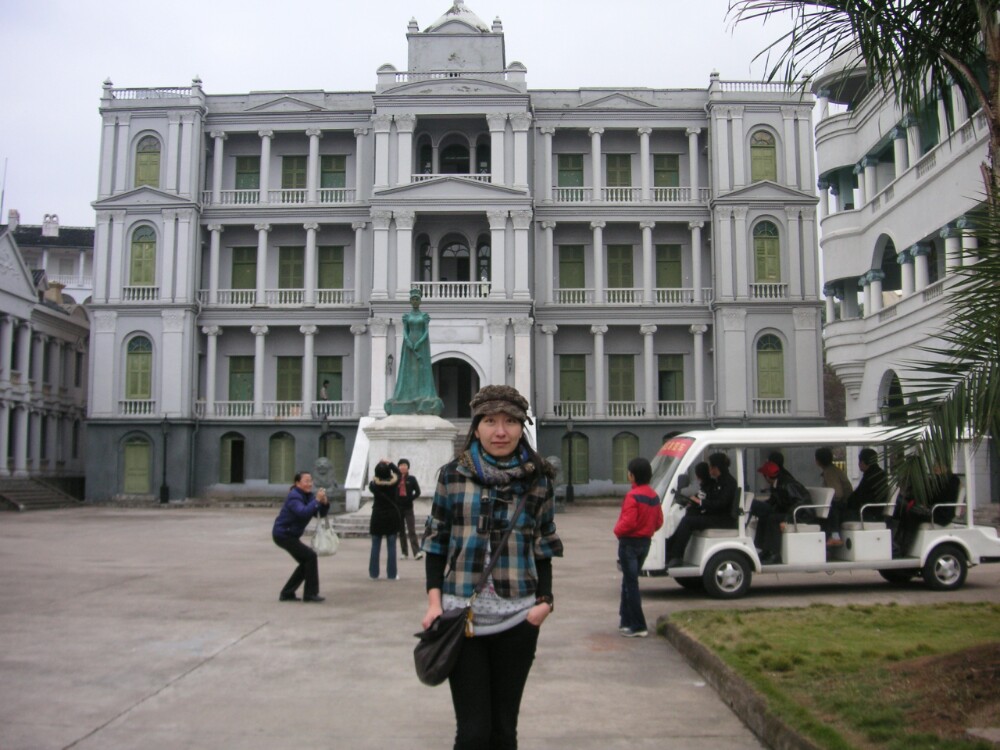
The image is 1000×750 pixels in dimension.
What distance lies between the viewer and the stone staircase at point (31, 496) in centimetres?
3544

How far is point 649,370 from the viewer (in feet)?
135

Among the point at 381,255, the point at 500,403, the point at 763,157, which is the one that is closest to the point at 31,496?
the point at 381,255

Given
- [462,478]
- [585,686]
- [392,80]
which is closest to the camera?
[462,478]

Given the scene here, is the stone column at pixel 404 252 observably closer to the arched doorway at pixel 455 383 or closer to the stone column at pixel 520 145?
the arched doorway at pixel 455 383

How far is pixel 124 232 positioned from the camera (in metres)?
40.8

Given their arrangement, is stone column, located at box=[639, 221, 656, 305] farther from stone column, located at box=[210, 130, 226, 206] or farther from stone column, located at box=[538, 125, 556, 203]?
stone column, located at box=[210, 130, 226, 206]

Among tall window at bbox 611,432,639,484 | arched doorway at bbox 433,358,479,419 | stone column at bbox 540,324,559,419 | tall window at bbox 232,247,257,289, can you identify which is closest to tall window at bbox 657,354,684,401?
tall window at bbox 611,432,639,484

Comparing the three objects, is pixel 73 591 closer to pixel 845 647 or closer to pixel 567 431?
pixel 845 647

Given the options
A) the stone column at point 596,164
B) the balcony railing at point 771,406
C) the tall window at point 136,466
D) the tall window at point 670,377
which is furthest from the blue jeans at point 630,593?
the tall window at point 136,466

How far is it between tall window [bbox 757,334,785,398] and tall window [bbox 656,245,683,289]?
4711mm

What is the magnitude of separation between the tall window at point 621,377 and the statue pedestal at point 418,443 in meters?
19.8

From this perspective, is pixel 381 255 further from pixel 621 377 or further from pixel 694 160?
pixel 694 160

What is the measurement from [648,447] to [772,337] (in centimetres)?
643

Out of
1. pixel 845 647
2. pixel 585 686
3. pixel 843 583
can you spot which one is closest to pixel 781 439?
pixel 843 583
